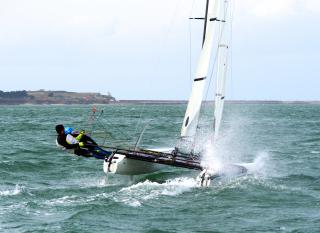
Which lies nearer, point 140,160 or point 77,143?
point 77,143

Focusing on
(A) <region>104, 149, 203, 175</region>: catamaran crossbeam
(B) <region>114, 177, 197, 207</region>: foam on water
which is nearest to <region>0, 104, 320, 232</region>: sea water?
(B) <region>114, 177, 197, 207</region>: foam on water

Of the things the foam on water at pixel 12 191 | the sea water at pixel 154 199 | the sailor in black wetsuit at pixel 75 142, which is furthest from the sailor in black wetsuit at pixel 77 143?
the foam on water at pixel 12 191

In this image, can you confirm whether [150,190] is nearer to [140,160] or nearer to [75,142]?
[140,160]

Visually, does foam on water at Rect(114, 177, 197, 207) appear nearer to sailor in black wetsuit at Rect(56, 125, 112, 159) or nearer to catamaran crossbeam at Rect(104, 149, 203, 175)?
catamaran crossbeam at Rect(104, 149, 203, 175)

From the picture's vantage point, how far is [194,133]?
62.1 ft

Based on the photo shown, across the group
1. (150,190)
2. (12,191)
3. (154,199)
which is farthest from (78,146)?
(154,199)

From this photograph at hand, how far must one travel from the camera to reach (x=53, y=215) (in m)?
14.1

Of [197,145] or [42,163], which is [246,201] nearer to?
[197,145]

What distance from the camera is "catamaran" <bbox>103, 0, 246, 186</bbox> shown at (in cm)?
1736

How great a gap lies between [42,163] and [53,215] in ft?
31.8

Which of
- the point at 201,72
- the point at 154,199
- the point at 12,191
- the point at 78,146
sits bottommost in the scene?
the point at 12,191

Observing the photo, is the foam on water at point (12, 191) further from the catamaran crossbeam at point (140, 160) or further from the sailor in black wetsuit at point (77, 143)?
the catamaran crossbeam at point (140, 160)

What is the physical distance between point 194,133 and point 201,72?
5.49ft

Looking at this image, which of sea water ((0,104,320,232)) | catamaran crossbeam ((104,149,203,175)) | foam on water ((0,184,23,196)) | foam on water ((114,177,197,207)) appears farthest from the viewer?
catamaran crossbeam ((104,149,203,175))
